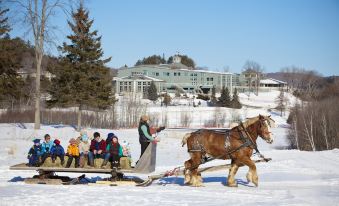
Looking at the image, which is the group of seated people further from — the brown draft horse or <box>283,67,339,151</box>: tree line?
<box>283,67,339,151</box>: tree line

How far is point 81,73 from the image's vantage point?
38094 millimetres

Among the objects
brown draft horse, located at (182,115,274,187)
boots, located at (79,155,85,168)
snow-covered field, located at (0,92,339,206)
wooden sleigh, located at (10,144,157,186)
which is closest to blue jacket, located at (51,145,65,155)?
wooden sleigh, located at (10,144,157,186)

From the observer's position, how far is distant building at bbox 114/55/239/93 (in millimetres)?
100150

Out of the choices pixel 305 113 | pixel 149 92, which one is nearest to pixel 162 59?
pixel 149 92

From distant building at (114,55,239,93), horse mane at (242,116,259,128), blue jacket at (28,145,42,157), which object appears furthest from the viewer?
distant building at (114,55,239,93)

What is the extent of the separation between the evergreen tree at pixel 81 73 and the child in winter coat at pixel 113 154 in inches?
1006

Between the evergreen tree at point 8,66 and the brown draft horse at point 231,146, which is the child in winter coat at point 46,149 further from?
the evergreen tree at point 8,66

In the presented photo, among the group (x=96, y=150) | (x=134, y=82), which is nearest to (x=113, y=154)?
(x=96, y=150)

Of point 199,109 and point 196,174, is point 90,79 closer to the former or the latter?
point 196,174

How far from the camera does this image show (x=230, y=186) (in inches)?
482

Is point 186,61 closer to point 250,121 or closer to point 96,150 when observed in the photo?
point 96,150

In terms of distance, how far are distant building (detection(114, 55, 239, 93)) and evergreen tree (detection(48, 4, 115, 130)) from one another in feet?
180

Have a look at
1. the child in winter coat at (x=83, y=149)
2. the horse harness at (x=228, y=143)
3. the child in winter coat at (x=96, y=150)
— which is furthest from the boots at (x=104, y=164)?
the horse harness at (x=228, y=143)

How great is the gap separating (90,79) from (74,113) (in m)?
14.1
